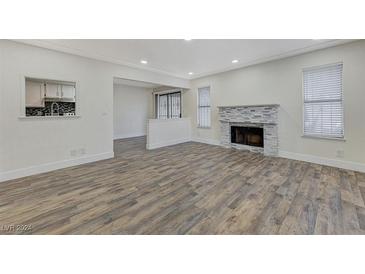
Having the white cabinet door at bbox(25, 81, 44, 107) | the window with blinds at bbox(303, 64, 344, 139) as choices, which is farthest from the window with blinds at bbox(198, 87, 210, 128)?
the white cabinet door at bbox(25, 81, 44, 107)

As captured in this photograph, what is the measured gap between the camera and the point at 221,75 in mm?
6434

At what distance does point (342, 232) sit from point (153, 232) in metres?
1.94

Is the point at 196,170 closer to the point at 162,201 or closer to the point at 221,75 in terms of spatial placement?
the point at 162,201

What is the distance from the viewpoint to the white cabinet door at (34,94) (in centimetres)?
357

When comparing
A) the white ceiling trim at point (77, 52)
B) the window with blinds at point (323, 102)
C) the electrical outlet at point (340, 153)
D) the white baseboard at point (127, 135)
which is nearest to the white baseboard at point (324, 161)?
the electrical outlet at point (340, 153)

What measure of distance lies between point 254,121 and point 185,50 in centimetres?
295

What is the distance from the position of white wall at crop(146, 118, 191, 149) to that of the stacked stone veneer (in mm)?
1809

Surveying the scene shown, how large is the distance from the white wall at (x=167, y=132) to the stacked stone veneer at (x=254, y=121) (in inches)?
71.2

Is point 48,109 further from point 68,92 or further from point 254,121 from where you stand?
point 254,121

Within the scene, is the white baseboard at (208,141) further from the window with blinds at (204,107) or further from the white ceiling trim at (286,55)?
the white ceiling trim at (286,55)

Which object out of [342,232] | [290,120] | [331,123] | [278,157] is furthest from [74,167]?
[331,123]

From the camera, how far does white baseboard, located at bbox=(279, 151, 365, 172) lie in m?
3.69

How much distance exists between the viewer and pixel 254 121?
213 inches

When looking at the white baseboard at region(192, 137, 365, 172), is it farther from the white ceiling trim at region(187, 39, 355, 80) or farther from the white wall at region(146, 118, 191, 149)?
the white wall at region(146, 118, 191, 149)
